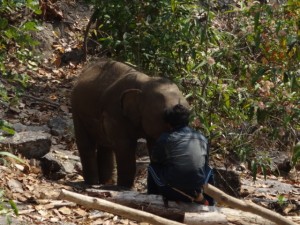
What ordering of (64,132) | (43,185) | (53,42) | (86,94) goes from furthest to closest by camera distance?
(53,42) < (64,132) < (86,94) < (43,185)

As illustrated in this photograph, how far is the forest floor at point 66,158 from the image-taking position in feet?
27.9

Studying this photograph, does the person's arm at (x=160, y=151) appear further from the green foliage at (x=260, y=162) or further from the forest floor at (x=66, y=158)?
the green foliage at (x=260, y=162)

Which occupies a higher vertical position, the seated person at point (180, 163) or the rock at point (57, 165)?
the seated person at point (180, 163)

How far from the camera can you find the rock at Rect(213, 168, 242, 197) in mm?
10703

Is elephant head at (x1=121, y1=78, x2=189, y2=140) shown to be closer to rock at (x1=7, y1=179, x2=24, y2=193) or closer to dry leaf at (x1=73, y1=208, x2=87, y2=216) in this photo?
dry leaf at (x1=73, y1=208, x2=87, y2=216)

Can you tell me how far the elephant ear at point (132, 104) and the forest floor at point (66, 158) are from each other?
117 cm

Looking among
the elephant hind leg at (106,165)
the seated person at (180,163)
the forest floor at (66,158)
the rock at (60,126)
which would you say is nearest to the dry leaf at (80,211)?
the forest floor at (66,158)

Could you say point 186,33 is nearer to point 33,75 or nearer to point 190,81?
point 190,81

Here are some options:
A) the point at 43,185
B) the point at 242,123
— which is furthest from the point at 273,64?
the point at 43,185

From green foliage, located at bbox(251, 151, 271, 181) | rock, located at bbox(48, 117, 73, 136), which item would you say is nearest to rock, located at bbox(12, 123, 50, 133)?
rock, located at bbox(48, 117, 73, 136)

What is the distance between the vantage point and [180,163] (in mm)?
8289

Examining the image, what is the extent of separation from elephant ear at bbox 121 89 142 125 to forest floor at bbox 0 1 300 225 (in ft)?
3.82

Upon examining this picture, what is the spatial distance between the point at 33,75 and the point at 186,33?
588 cm

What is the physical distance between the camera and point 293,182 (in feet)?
40.9
